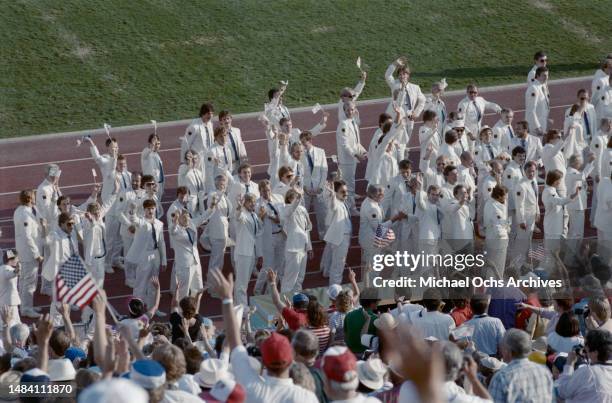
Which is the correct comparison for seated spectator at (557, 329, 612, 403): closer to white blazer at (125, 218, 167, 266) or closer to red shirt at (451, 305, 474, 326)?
red shirt at (451, 305, 474, 326)

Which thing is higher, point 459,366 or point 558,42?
point 558,42

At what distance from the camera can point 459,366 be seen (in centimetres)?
780

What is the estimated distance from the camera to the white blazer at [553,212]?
1630cm

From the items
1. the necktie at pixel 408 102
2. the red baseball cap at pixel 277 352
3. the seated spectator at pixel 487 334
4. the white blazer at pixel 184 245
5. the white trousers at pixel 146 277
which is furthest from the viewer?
the necktie at pixel 408 102

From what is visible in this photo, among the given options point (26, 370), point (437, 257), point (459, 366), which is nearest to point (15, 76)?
point (437, 257)

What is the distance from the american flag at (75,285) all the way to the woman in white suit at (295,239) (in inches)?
178

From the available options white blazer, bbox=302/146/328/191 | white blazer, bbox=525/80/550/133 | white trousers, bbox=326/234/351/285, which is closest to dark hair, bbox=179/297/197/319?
white trousers, bbox=326/234/351/285

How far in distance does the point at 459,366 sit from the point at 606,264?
860 cm

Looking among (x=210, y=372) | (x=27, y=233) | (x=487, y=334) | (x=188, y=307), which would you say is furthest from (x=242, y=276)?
(x=210, y=372)

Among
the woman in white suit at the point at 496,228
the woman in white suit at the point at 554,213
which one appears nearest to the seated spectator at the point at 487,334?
the woman in white suit at the point at 496,228

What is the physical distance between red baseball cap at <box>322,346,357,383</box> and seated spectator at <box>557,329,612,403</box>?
7.28 ft

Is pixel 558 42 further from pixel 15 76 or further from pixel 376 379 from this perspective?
pixel 376 379

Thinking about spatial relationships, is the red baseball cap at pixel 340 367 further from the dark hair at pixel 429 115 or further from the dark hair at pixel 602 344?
the dark hair at pixel 429 115

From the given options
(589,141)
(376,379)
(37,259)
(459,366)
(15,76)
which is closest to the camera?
(459,366)
